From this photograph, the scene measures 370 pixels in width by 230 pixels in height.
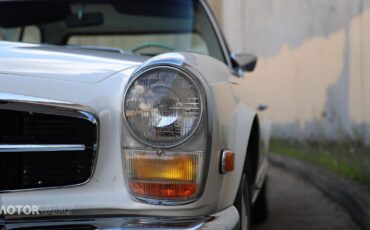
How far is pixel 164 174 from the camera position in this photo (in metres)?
2.27

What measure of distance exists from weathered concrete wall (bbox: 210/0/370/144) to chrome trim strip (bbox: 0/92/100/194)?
20.6ft

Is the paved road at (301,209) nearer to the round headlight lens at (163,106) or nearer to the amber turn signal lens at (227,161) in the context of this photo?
the amber turn signal lens at (227,161)

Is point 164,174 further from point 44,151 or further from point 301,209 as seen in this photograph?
point 301,209

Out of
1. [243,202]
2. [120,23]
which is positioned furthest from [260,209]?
[243,202]

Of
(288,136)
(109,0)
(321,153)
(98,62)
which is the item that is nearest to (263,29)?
(288,136)

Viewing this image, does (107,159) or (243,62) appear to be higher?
(243,62)

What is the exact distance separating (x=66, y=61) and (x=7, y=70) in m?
0.25

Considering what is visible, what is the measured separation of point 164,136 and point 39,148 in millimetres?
458

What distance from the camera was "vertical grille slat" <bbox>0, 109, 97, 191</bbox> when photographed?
2.31 meters

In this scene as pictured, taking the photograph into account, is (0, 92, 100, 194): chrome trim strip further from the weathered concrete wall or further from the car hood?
the weathered concrete wall

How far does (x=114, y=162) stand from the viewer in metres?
2.28

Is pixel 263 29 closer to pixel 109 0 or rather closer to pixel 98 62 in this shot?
pixel 109 0

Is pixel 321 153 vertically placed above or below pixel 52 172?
below

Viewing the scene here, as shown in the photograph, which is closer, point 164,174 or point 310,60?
point 164,174
